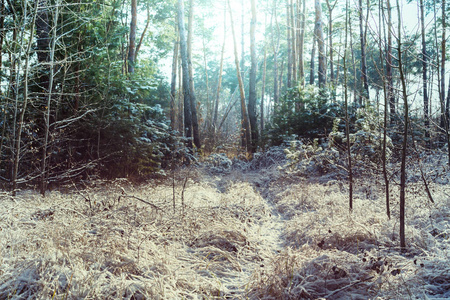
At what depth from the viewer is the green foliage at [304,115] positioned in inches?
423

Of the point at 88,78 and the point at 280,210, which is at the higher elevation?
the point at 88,78

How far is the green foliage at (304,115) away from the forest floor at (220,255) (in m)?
6.33

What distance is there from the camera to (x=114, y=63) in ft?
23.0

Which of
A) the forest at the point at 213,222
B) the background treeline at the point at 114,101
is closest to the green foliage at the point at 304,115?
the background treeline at the point at 114,101

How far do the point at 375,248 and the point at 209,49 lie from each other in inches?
968

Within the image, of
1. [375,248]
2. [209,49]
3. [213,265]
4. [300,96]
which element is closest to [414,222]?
[375,248]

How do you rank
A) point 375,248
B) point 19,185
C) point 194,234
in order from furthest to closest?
point 19,185, point 194,234, point 375,248

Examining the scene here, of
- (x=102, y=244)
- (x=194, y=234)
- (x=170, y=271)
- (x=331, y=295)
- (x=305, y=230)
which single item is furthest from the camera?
(x=305, y=230)

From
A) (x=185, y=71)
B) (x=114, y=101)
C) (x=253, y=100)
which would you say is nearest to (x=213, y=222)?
(x=114, y=101)

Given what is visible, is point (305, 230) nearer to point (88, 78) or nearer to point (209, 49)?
point (88, 78)

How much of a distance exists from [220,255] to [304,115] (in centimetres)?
879

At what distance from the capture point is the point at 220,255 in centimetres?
296

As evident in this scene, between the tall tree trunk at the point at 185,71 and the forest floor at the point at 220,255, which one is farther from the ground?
the tall tree trunk at the point at 185,71

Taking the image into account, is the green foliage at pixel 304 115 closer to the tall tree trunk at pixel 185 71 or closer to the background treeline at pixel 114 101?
the background treeline at pixel 114 101
